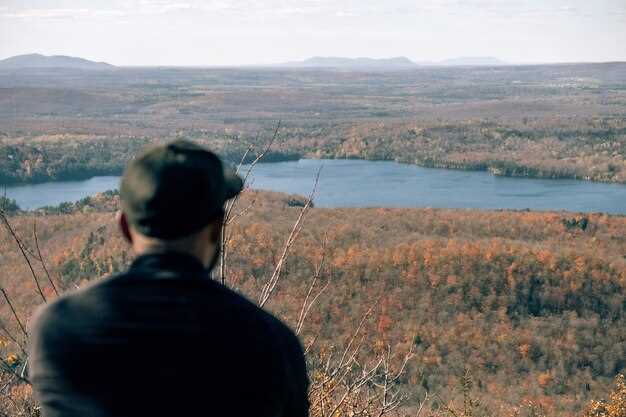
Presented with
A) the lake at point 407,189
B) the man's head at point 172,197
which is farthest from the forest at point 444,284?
the man's head at point 172,197

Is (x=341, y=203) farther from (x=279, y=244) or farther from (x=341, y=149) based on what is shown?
(x=341, y=149)

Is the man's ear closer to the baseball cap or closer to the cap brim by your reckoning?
the baseball cap

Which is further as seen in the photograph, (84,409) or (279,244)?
(279,244)

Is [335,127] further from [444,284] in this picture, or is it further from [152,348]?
[152,348]

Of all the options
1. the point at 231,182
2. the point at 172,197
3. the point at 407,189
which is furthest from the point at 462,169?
the point at 172,197

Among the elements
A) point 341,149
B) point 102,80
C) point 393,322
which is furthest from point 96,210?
point 102,80

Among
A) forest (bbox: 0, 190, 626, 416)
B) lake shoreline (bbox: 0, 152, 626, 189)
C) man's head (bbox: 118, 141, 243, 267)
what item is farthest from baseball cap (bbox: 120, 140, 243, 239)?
lake shoreline (bbox: 0, 152, 626, 189)
